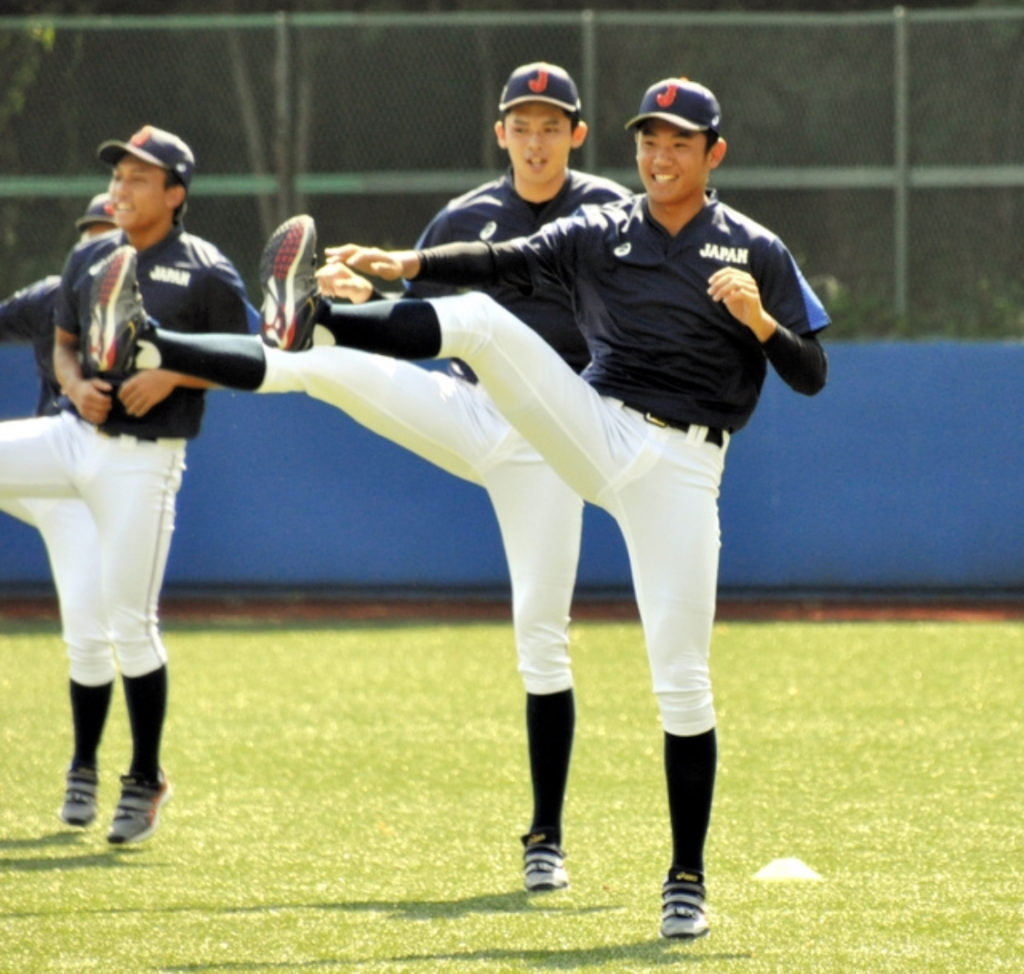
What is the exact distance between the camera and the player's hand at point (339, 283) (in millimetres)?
4816

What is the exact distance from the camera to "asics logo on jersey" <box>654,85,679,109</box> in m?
5.11

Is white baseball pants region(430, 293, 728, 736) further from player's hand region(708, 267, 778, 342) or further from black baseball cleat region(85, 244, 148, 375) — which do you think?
black baseball cleat region(85, 244, 148, 375)

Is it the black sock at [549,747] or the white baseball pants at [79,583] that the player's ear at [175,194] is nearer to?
the white baseball pants at [79,583]

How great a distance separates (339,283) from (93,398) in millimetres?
1641

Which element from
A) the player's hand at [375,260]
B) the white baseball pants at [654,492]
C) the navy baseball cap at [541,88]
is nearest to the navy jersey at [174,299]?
the navy baseball cap at [541,88]

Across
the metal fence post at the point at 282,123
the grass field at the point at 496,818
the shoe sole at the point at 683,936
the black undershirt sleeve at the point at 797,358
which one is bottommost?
the grass field at the point at 496,818

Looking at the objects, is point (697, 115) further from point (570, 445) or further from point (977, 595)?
point (977, 595)

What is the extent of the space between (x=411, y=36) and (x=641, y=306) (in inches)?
333

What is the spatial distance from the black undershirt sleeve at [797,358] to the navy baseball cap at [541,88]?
4.11ft

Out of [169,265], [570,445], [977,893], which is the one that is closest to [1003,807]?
[977,893]

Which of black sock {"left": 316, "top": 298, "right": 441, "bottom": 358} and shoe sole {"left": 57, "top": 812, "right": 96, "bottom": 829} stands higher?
black sock {"left": 316, "top": 298, "right": 441, "bottom": 358}

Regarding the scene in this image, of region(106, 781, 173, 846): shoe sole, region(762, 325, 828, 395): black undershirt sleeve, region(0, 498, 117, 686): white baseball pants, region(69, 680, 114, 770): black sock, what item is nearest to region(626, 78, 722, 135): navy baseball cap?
region(762, 325, 828, 395): black undershirt sleeve

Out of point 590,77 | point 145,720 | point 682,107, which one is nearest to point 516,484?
point 682,107

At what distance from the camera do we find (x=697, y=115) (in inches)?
202
